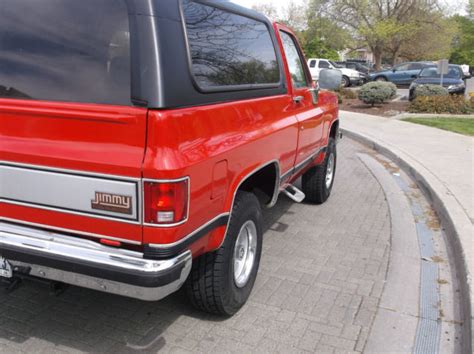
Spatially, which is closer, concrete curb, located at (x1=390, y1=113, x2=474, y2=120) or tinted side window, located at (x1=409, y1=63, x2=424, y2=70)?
concrete curb, located at (x1=390, y1=113, x2=474, y2=120)

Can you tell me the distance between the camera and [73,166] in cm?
242

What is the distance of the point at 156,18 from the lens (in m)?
2.39

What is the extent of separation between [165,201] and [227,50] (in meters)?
1.24

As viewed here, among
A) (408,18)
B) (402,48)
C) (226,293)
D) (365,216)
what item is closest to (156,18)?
(226,293)

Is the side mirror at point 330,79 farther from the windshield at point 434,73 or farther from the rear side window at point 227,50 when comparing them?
the windshield at point 434,73

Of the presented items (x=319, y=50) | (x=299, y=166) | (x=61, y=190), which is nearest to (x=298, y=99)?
(x=299, y=166)

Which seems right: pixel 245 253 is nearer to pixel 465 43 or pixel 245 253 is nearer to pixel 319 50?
pixel 319 50

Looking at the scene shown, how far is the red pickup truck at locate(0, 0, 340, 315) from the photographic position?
7.71 feet

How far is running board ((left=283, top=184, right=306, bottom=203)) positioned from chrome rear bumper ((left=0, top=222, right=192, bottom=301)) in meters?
1.99

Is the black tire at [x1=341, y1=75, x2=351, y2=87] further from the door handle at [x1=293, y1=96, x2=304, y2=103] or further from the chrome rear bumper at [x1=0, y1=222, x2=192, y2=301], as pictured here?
the chrome rear bumper at [x1=0, y1=222, x2=192, y2=301]

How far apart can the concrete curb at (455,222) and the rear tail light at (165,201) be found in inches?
81.3

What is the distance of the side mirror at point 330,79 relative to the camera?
17.0 feet

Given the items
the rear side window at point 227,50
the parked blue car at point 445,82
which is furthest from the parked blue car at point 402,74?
the rear side window at point 227,50

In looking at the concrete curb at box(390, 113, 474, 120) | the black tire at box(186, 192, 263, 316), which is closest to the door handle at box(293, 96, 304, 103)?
the black tire at box(186, 192, 263, 316)
